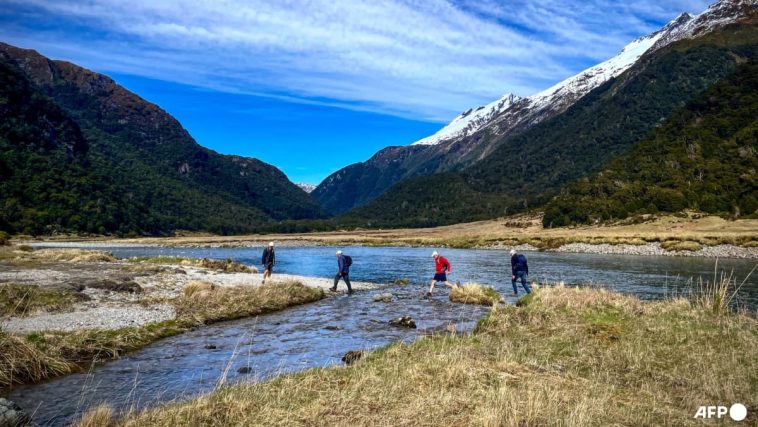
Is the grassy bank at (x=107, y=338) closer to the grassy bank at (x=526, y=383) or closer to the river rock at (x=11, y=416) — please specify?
the river rock at (x=11, y=416)

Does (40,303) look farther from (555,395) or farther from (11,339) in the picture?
(555,395)

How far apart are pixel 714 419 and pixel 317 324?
14.3 meters

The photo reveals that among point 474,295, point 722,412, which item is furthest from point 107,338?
point 474,295

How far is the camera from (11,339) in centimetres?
1177

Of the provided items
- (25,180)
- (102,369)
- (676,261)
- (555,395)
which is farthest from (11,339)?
(25,180)

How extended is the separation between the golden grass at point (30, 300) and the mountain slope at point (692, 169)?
89832 millimetres

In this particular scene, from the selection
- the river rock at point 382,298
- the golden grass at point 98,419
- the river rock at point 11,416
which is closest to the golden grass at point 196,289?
the river rock at point 382,298

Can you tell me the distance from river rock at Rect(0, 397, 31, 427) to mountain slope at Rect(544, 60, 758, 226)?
92181 millimetres

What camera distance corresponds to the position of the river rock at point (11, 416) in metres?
7.89

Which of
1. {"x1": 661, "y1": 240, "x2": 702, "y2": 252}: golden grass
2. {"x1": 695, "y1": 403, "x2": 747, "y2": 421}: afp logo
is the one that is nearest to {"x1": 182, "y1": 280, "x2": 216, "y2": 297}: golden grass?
{"x1": 695, "y1": 403, "x2": 747, "y2": 421}: afp logo

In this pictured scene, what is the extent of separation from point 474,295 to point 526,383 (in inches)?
648

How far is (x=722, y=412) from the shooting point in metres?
7.55

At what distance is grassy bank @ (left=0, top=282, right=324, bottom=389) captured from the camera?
37.6 feet

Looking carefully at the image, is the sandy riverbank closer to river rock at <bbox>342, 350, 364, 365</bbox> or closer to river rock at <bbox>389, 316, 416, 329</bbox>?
river rock at <bbox>342, 350, 364, 365</bbox>
